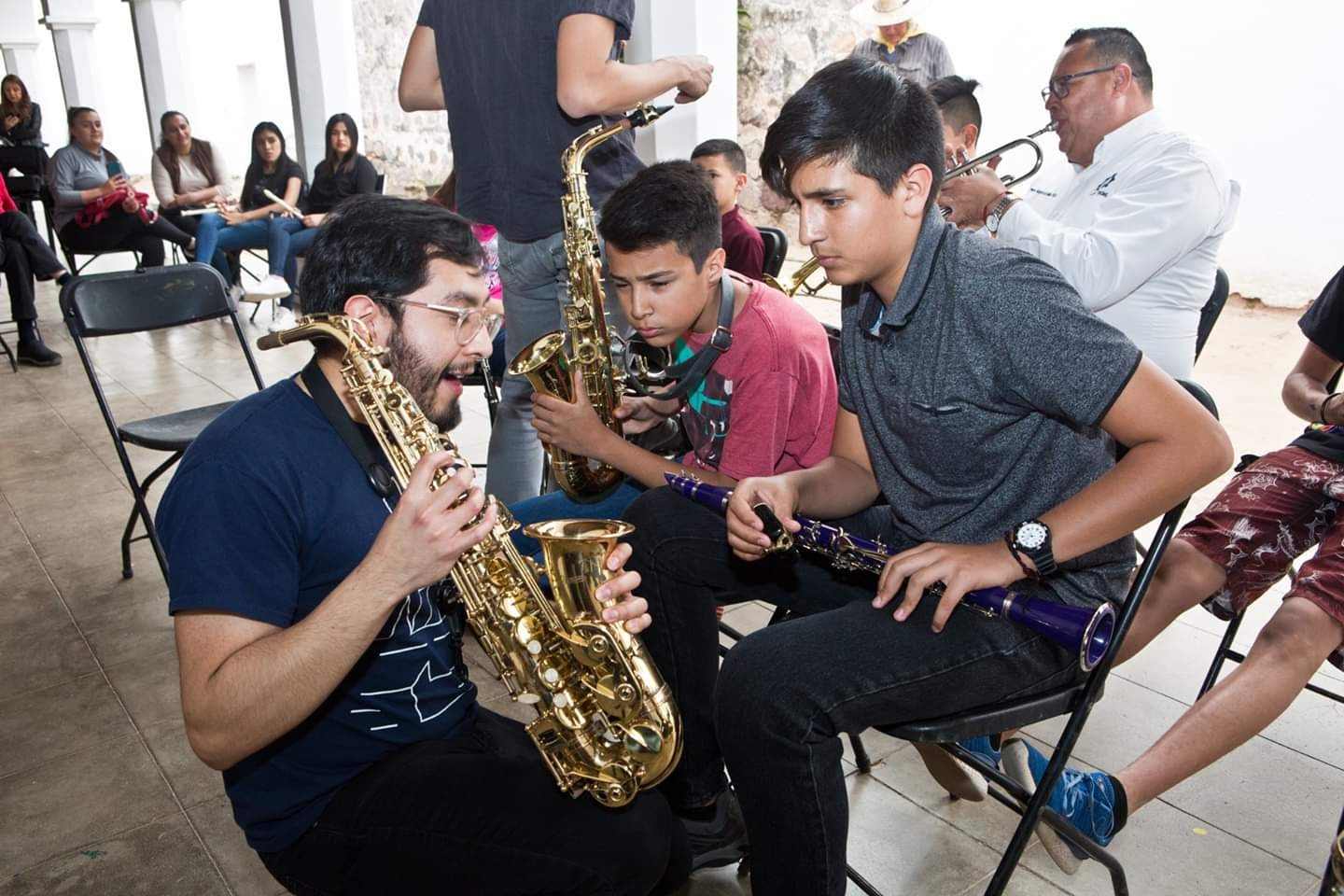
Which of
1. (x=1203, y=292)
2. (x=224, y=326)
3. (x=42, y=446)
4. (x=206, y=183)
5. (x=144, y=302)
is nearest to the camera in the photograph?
(x=1203, y=292)

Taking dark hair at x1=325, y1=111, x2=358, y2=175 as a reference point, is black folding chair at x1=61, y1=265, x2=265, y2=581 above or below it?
below

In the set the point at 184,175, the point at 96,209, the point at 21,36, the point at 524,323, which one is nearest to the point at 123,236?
the point at 96,209

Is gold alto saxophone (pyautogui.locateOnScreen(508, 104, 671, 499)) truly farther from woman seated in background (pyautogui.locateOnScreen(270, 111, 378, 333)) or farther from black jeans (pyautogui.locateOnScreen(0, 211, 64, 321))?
woman seated in background (pyautogui.locateOnScreen(270, 111, 378, 333))

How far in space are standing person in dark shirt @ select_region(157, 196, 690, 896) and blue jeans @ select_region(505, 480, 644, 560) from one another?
0.71m

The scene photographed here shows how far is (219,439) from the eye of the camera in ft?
4.79

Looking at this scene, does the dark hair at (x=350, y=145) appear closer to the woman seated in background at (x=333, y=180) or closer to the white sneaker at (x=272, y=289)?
the woman seated in background at (x=333, y=180)

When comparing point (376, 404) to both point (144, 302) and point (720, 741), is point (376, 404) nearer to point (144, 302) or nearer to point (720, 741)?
point (720, 741)

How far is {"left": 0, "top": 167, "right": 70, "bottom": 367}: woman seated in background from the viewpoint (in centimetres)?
666

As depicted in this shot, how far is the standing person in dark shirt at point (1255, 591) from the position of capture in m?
2.05

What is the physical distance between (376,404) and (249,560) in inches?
11.9

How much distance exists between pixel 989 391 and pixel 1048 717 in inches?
21.0

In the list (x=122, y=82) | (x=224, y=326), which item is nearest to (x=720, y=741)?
(x=224, y=326)

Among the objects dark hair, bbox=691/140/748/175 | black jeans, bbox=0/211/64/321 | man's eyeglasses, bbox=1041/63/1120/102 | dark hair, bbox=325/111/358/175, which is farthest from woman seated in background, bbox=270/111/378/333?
man's eyeglasses, bbox=1041/63/1120/102

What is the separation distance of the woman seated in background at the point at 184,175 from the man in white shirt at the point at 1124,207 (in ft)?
23.9
